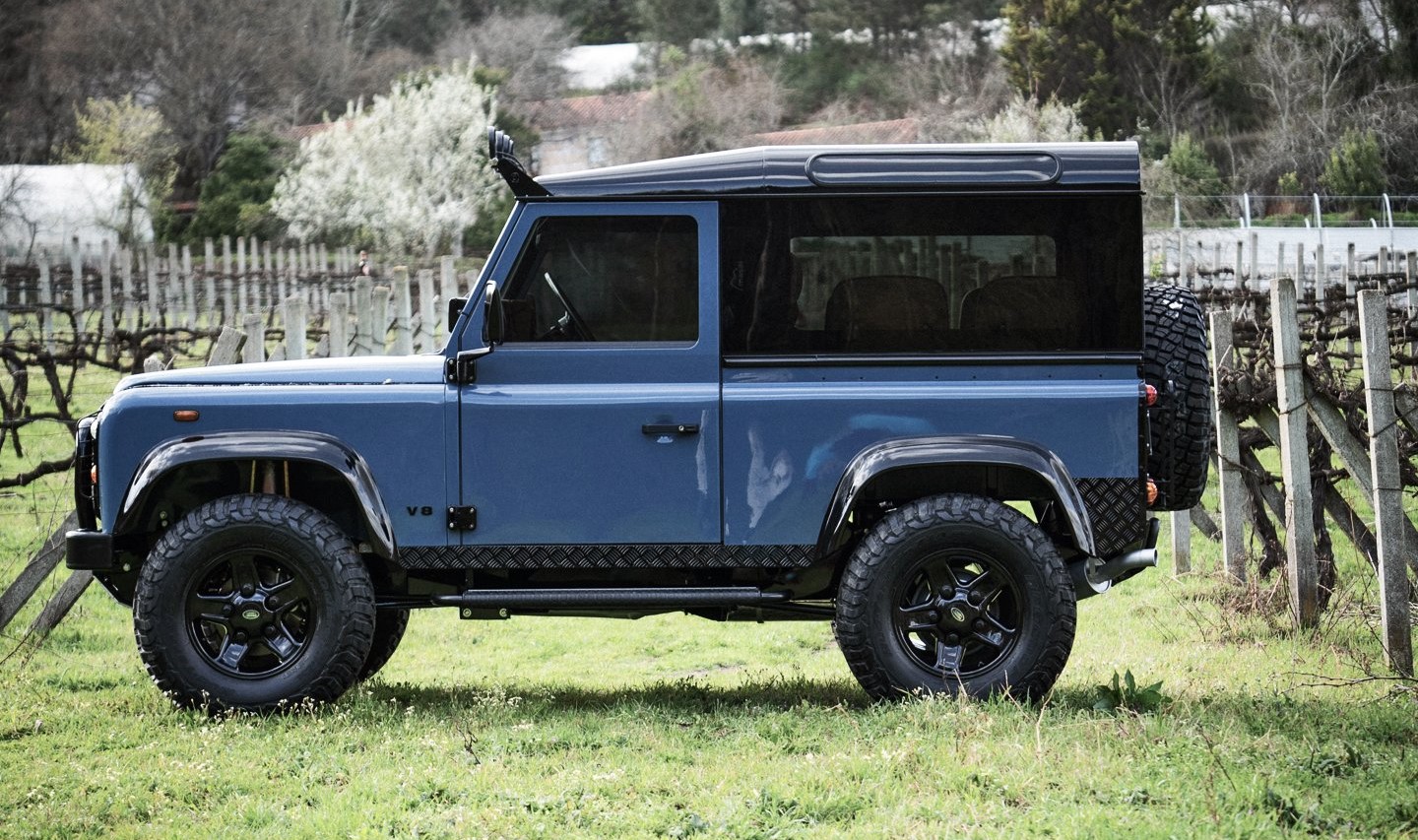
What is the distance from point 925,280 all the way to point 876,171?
0.49 meters

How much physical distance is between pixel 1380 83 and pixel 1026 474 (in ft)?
84.0

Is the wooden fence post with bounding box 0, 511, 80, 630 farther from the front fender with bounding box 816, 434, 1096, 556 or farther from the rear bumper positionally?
the front fender with bounding box 816, 434, 1096, 556

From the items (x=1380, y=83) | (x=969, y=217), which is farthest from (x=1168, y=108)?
(x=969, y=217)

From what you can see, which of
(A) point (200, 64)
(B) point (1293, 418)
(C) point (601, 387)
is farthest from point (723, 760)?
(A) point (200, 64)

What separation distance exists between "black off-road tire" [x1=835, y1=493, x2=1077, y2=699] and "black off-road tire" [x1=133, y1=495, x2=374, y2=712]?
6.75 feet

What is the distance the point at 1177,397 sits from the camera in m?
6.53

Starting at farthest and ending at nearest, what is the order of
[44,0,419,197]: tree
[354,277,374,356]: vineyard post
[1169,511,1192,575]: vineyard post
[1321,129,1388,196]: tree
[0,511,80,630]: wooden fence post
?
[44,0,419,197]: tree, [1321,129,1388,196]: tree, [354,277,374,356]: vineyard post, [1169,511,1192,575]: vineyard post, [0,511,80,630]: wooden fence post

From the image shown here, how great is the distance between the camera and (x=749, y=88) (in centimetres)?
5750

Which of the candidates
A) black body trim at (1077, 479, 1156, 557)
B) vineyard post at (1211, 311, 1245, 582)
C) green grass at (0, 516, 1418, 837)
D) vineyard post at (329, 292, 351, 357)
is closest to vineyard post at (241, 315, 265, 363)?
vineyard post at (329, 292, 351, 357)

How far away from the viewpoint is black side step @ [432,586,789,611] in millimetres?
6457

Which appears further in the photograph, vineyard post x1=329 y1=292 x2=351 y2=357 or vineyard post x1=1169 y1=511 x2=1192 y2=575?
vineyard post x1=329 y1=292 x2=351 y2=357

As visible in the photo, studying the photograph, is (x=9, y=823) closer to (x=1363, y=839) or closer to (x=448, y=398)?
(x=448, y=398)

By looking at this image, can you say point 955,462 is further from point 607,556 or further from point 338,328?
point 338,328

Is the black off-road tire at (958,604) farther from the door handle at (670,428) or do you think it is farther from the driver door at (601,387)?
the door handle at (670,428)
